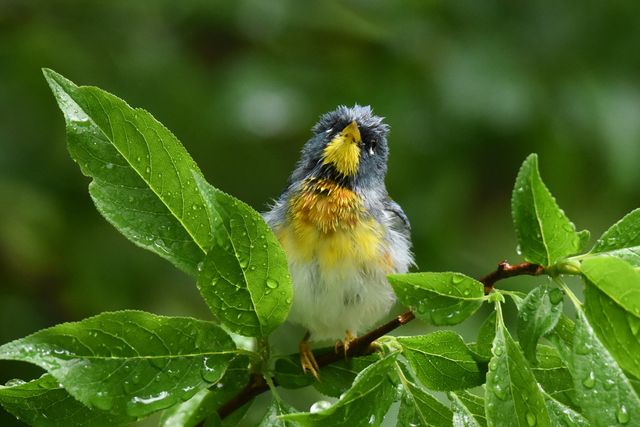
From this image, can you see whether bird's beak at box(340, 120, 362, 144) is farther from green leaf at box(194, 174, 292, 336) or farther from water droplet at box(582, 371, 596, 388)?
water droplet at box(582, 371, 596, 388)

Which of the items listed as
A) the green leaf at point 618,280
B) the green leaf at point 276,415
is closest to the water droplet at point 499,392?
the green leaf at point 618,280

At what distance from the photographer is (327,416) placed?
1625 mm

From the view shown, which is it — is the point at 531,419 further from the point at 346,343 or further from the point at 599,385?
the point at 346,343

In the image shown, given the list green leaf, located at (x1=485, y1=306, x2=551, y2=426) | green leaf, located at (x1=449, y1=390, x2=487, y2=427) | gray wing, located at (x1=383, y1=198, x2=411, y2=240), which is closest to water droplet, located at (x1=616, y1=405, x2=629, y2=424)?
green leaf, located at (x1=485, y1=306, x2=551, y2=426)

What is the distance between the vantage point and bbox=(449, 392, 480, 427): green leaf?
1764 mm

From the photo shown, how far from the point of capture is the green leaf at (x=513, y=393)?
158 cm

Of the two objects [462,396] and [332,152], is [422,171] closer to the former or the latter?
[332,152]

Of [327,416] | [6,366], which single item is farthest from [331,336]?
[6,366]

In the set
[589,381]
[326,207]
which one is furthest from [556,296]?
[326,207]

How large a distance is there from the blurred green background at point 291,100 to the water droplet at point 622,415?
2.88 meters

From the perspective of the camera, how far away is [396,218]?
3346 millimetres

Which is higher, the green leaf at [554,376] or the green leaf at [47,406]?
the green leaf at [554,376]

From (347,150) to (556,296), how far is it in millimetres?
1705

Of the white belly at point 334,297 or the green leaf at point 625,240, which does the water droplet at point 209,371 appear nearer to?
the green leaf at point 625,240
